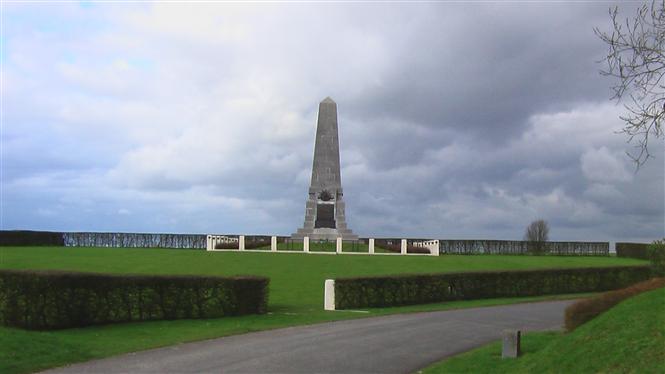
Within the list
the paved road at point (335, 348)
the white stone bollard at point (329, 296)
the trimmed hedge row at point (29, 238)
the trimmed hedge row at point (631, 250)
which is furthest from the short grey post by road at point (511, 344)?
the trimmed hedge row at point (29, 238)

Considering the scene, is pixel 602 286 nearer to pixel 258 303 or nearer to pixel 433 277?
pixel 433 277

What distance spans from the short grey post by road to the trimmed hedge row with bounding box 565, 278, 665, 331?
4.79ft

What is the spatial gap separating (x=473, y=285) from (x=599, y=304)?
12.8 metres

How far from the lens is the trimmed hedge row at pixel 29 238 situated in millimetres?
46219

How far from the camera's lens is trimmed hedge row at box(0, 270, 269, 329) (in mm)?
15023

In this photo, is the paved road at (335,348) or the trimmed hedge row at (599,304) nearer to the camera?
the paved road at (335,348)

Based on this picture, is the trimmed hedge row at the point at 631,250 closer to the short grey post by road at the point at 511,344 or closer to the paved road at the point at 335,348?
the paved road at the point at 335,348

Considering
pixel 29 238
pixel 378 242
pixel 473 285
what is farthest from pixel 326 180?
pixel 473 285

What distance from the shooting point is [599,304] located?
11.9 m

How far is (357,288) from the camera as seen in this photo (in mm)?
21094

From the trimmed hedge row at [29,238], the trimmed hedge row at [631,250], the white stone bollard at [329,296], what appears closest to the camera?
the white stone bollard at [329,296]

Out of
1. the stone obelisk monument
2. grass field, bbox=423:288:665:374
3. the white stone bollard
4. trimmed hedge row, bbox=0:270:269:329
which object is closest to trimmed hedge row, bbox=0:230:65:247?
the stone obelisk monument

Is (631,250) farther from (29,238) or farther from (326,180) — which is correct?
(29,238)

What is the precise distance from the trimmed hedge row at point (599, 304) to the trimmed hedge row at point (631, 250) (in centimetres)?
3806
